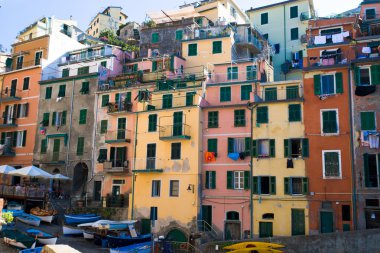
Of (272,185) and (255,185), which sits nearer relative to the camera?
(272,185)

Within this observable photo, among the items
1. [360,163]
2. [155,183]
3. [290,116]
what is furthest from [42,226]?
[360,163]

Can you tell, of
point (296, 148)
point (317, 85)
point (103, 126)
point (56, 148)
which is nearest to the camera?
point (317, 85)

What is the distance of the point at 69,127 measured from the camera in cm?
4928

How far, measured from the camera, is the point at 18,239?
32.2m

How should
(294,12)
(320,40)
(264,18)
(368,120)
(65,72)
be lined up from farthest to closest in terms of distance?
(264,18)
(294,12)
(65,72)
(320,40)
(368,120)

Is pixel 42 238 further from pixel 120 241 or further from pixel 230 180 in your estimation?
pixel 230 180

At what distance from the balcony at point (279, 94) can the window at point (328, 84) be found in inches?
65.6

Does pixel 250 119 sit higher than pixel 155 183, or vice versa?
pixel 250 119

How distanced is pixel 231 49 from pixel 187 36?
6600 mm

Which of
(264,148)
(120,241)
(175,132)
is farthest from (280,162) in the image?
(120,241)

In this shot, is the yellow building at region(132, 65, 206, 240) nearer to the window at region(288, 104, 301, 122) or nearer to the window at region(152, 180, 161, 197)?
the window at region(152, 180, 161, 197)

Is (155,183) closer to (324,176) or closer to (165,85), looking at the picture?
(165,85)

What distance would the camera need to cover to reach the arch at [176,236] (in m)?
38.2

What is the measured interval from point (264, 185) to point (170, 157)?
365 inches
